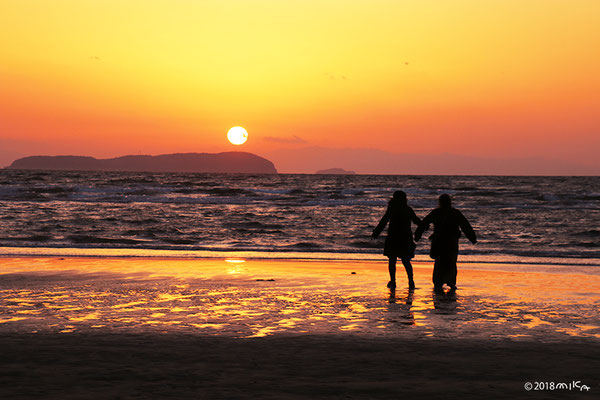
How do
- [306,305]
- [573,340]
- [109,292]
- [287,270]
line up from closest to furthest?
[573,340] < [306,305] < [109,292] < [287,270]

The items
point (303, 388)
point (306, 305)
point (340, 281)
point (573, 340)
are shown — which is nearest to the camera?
point (303, 388)

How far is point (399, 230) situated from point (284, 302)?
10.2 ft

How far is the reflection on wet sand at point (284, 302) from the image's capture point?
767cm

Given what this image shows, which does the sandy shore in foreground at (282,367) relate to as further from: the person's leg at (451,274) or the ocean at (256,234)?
the ocean at (256,234)

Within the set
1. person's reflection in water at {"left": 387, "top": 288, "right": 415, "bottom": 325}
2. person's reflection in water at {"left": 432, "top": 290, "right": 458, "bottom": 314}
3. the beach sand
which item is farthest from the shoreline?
person's reflection in water at {"left": 387, "top": 288, "right": 415, "bottom": 325}

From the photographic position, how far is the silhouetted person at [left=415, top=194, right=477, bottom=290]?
37.1ft

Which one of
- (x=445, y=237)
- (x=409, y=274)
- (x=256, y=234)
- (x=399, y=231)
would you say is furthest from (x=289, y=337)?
(x=256, y=234)

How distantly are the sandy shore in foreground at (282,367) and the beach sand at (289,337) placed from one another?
0.05ft

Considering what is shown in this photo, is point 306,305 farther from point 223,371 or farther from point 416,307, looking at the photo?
point 223,371

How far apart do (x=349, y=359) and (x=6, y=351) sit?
3175 mm

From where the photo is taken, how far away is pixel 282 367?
5.83 metres

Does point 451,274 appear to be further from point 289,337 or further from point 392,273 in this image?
point 289,337

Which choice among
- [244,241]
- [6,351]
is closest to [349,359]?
[6,351]

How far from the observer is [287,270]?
14.0 metres
